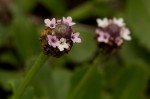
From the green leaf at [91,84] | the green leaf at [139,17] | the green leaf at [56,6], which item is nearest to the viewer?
the green leaf at [91,84]

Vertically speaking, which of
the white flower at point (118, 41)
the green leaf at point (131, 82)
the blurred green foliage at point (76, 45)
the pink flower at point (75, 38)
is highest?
the blurred green foliage at point (76, 45)

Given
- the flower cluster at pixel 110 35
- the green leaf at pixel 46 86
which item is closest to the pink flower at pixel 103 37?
the flower cluster at pixel 110 35

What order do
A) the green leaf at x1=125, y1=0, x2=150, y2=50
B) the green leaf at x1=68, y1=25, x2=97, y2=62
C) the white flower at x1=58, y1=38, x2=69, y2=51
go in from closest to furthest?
the white flower at x1=58, y1=38, x2=69, y2=51 → the green leaf at x1=68, y1=25, x2=97, y2=62 → the green leaf at x1=125, y1=0, x2=150, y2=50

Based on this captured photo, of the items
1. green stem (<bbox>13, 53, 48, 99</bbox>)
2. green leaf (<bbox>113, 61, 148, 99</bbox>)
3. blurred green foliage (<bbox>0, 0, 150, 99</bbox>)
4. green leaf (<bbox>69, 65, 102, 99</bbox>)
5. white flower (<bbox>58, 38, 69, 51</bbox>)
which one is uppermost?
blurred green foliage (<bbox>0, 0, 150, 99</bbox>)

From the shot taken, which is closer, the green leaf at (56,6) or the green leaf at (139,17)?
the green leaf at (139,17)

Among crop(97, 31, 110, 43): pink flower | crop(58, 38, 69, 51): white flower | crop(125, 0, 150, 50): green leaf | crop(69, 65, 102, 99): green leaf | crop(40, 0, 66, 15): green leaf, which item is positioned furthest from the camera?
crop(40, 0, 66, 15): green leaf

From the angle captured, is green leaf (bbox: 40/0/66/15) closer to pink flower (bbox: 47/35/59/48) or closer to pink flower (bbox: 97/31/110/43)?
pink flower (bbox: 97/31/110/43)

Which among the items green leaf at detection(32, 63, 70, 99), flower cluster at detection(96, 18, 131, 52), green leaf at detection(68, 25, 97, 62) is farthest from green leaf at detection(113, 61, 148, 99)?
green leaf at detection(68, 25, 97, 62)

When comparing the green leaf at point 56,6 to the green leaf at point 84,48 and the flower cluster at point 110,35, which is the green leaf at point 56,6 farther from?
the flower cluster at point 110,35

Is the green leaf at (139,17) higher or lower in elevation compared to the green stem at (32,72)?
higher
